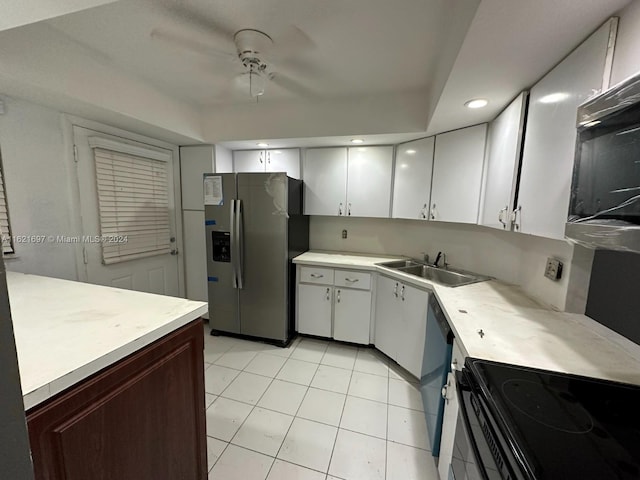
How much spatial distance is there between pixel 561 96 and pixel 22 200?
3036mm

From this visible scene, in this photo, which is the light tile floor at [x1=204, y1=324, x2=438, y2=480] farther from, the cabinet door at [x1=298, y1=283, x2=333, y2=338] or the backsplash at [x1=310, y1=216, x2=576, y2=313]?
the backsplash at [x1=310, y1=216, x2=576, y2=313]

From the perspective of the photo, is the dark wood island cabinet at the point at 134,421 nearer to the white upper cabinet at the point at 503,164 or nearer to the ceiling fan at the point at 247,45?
the ceiling fan at the point at 247,45

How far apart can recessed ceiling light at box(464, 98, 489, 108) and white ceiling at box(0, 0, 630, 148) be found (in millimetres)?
42

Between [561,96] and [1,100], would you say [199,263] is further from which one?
[561,96]

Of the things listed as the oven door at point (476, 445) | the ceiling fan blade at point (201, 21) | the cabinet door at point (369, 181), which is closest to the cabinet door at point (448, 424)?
the oven door at point (476, 445)

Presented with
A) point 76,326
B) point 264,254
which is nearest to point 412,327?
point 264,254

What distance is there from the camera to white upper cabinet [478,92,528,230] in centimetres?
142

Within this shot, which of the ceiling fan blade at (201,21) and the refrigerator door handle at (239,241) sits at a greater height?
the ceiling fan blade at (201,21)

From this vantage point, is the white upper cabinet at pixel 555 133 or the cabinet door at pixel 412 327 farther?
the cabinet door at pixel 412 327

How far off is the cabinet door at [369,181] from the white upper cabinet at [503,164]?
93 centimetres

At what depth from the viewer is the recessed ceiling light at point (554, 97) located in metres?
1.05

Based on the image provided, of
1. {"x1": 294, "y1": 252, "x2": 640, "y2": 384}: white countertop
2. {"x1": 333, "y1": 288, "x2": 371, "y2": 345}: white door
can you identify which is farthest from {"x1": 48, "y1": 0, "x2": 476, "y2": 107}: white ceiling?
{"x1": 333, "y1": 288, "x2": 371, "y2": 345}: white door

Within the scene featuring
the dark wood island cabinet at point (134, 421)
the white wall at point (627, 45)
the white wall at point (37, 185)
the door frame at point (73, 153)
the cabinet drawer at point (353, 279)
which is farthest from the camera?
the cabinet drawer at point (353, 279)

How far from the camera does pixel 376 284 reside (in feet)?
8.13
